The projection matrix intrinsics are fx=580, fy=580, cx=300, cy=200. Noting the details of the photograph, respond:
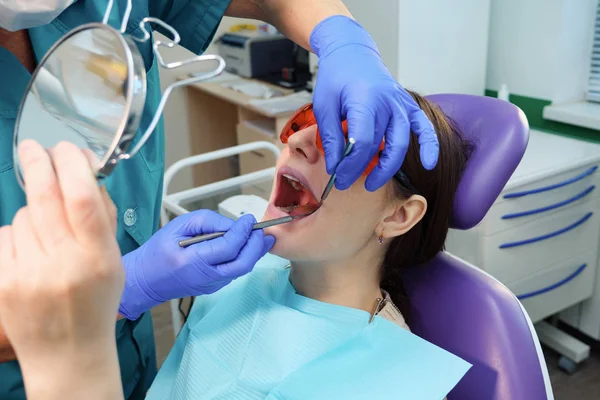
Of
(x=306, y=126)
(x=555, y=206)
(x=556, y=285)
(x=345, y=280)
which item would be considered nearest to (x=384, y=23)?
(x=555, y=206)

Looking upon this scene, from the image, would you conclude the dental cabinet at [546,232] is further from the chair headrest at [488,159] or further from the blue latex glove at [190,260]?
the blue latex glove at [190,260]

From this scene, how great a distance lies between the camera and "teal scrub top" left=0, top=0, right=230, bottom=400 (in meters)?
0.94

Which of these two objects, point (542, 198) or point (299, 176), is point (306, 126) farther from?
point (542, 198)

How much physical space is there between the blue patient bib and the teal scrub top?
10cm

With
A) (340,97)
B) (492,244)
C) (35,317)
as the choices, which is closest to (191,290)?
(340,97)

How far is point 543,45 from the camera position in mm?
2426

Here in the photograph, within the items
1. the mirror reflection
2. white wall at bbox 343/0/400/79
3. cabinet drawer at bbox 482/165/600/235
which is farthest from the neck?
white wall at bbox 343/0/400/79

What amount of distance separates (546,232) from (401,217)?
1.13 m

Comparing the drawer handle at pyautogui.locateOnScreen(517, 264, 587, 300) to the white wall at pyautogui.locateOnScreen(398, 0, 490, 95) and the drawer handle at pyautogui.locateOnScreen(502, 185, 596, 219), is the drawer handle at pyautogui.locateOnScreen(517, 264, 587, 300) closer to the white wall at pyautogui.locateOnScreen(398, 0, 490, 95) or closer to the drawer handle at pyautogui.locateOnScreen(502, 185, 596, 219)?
the drawer handle at pyautogui.locateOnScreen(502, 185, 596, 219)

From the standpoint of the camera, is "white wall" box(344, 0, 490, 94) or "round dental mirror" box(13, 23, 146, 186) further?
"white wall" box(344, 0, 490, 94)

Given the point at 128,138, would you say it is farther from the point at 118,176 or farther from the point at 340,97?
the point at 118,176

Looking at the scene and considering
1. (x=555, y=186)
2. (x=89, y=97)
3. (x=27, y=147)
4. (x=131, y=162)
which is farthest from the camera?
(x=555, y=186)

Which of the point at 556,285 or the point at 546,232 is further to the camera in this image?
the point at 556,285

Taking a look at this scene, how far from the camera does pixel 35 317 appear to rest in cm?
45
